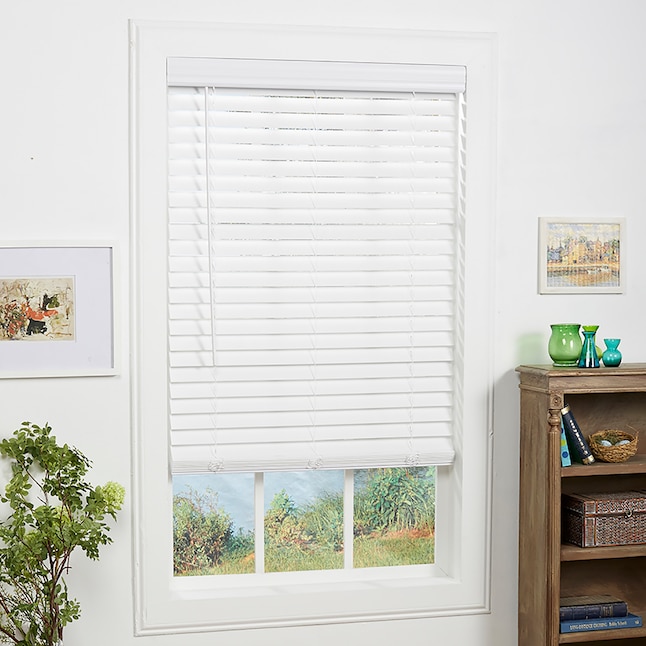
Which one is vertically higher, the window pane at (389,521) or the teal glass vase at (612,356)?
the teal glass vase at (612,356)

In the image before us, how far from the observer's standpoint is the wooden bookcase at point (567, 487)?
253cm

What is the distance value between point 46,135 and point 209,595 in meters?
1.48

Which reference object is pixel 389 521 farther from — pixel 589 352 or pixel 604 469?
pixel 589 352

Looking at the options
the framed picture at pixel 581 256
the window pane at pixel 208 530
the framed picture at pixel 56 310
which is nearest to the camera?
the framed picture at pixel 56 310

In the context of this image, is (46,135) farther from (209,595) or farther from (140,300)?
(209,595)

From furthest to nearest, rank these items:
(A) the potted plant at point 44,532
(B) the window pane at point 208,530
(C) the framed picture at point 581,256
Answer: (B) the window pane at point 208,530
(C) the framed picture at point 581,256
(A) the potted plant at point 44,532

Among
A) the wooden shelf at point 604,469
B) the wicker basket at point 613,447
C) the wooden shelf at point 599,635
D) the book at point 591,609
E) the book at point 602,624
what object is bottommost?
the wooden shelf at point 599,635

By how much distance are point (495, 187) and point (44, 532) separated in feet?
5.55

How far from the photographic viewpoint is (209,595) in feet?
8.77

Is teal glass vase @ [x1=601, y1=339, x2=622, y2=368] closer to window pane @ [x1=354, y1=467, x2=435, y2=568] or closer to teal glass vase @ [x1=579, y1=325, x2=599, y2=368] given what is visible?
teal glass vase @ [x1=579, y1=325, x2=599, y2=368]

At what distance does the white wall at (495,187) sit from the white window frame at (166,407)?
40 mm

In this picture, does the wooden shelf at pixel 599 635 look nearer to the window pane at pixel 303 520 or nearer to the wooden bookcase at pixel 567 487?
the wooden bookcase at pixel 567 487

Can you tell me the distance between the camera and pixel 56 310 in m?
2.54

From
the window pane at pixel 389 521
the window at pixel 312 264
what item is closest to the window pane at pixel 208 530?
the window pane at pixel 389 521
